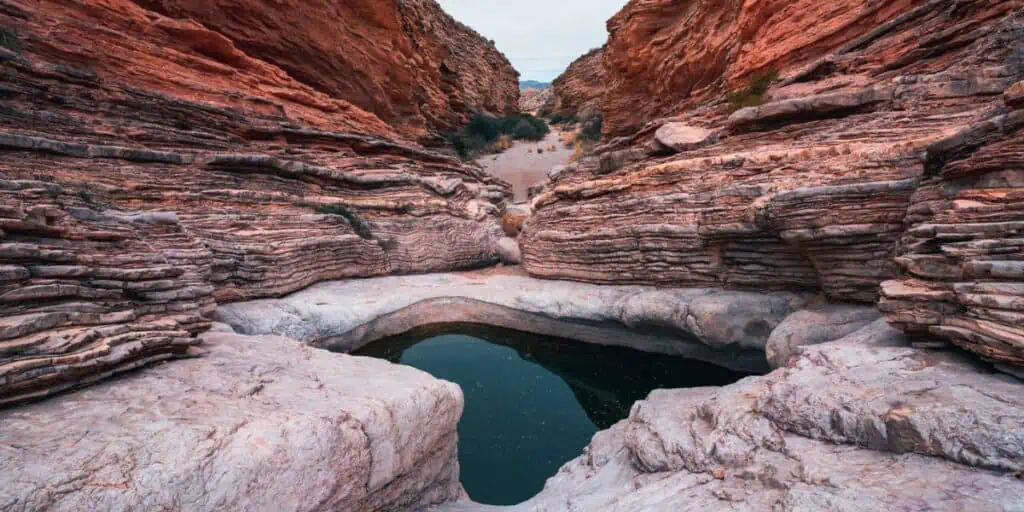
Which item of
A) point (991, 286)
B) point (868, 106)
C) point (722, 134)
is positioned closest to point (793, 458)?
point (991, 286)

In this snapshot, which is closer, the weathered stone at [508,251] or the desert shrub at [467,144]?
the weathered stone at [508,251]

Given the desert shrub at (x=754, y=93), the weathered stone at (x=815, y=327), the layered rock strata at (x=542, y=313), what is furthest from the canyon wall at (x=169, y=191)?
the desert shrub at (x=754, y=93)

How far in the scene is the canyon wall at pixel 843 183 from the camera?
334 centimetres

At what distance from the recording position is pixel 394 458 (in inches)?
129

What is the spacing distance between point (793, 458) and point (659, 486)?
88 centimetres

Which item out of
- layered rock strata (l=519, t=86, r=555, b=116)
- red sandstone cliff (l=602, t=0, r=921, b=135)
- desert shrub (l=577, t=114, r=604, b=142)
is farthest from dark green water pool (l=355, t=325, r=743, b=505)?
layered rock strata (l=519, t=86, r=555, b=116)

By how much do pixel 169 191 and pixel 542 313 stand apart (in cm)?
702

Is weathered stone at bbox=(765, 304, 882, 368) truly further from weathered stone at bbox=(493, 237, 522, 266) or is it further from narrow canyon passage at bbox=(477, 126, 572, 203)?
narrow canyon passage at bbox=(477, 126, 572, 203)

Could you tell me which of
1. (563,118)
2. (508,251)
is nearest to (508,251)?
(508,251)

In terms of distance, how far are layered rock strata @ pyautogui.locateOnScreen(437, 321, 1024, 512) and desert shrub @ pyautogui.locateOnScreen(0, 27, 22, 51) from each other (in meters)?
10.5

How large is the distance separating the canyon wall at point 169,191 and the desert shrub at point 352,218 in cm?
5

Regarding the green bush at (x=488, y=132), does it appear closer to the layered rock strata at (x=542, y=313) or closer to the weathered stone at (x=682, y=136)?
the layered rock strata at (x=542, y=313)

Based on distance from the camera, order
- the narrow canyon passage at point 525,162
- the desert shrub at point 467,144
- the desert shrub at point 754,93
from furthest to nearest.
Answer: the narrow canyon passage at point 525,162 → the desert shrub at point 467,144 → the desert shrub at point 754,93

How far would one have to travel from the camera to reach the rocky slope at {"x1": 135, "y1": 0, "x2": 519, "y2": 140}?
11.5m
